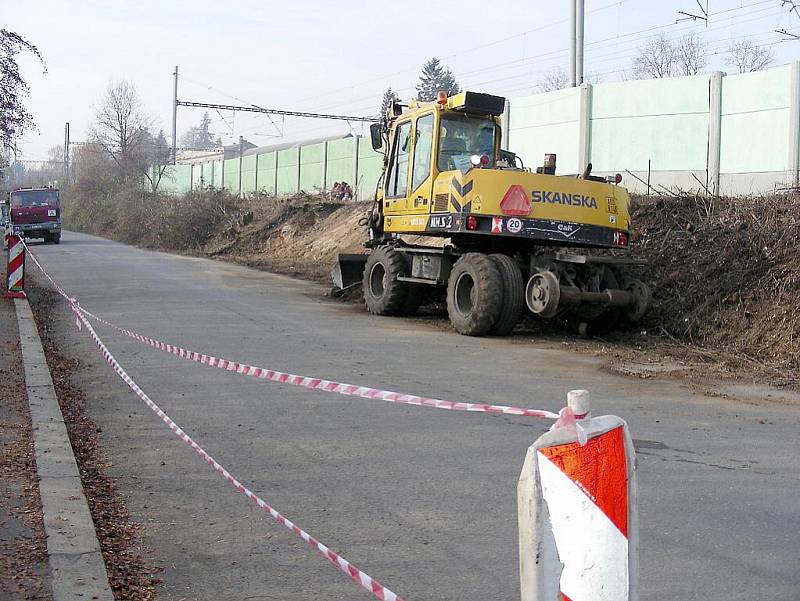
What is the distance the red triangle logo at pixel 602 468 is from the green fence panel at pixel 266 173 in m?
44.3

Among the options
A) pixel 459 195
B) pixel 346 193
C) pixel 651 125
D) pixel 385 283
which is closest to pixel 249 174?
pixel 346 193

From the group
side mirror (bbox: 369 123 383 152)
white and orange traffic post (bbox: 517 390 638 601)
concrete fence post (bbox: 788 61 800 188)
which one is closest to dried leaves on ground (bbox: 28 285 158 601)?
white and orange traffic post (bbox: 517 390 638 601)

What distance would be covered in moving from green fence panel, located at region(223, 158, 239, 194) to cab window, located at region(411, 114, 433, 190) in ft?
122

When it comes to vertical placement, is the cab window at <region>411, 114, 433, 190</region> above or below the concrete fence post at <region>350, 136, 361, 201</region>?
below

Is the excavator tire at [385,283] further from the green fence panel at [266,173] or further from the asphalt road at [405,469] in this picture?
the green fence panel at [266,173]

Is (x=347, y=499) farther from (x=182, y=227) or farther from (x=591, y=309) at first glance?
(x=182, y=227)

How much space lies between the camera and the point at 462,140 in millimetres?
15297

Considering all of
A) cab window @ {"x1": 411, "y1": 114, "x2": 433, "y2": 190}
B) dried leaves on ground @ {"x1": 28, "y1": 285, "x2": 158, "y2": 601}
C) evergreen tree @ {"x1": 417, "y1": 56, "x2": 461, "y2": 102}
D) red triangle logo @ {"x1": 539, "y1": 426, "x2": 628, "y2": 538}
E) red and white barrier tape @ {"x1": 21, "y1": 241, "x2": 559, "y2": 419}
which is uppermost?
evergreen tree @ {"x1": 417, "y1": 56, "x2": 461, "y2": 102}

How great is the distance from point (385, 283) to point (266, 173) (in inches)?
1292

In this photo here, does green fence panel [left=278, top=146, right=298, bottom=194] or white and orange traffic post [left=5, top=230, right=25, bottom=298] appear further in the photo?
green fence panel [left=278, top=146, right=298, bottom=194]

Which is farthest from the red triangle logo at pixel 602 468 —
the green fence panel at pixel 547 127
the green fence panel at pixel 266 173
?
the green fence panel at pixel 266 173

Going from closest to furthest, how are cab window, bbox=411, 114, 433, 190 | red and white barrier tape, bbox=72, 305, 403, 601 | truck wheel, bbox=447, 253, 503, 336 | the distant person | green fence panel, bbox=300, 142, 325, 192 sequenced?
red and white barrier tape, bbox=72, 305, 403, 601, truck wheel, bbox=447, 253, 503, 336, cab window, bbox=411, 114, 433, 190, the distant person, green fence panel, bbox=300, 142, 325, 192

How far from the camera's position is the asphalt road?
4.75 meters

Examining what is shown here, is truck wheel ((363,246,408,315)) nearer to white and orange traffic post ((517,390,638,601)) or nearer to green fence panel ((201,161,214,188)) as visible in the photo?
white and orange traffic post ((517,390,638,601))
